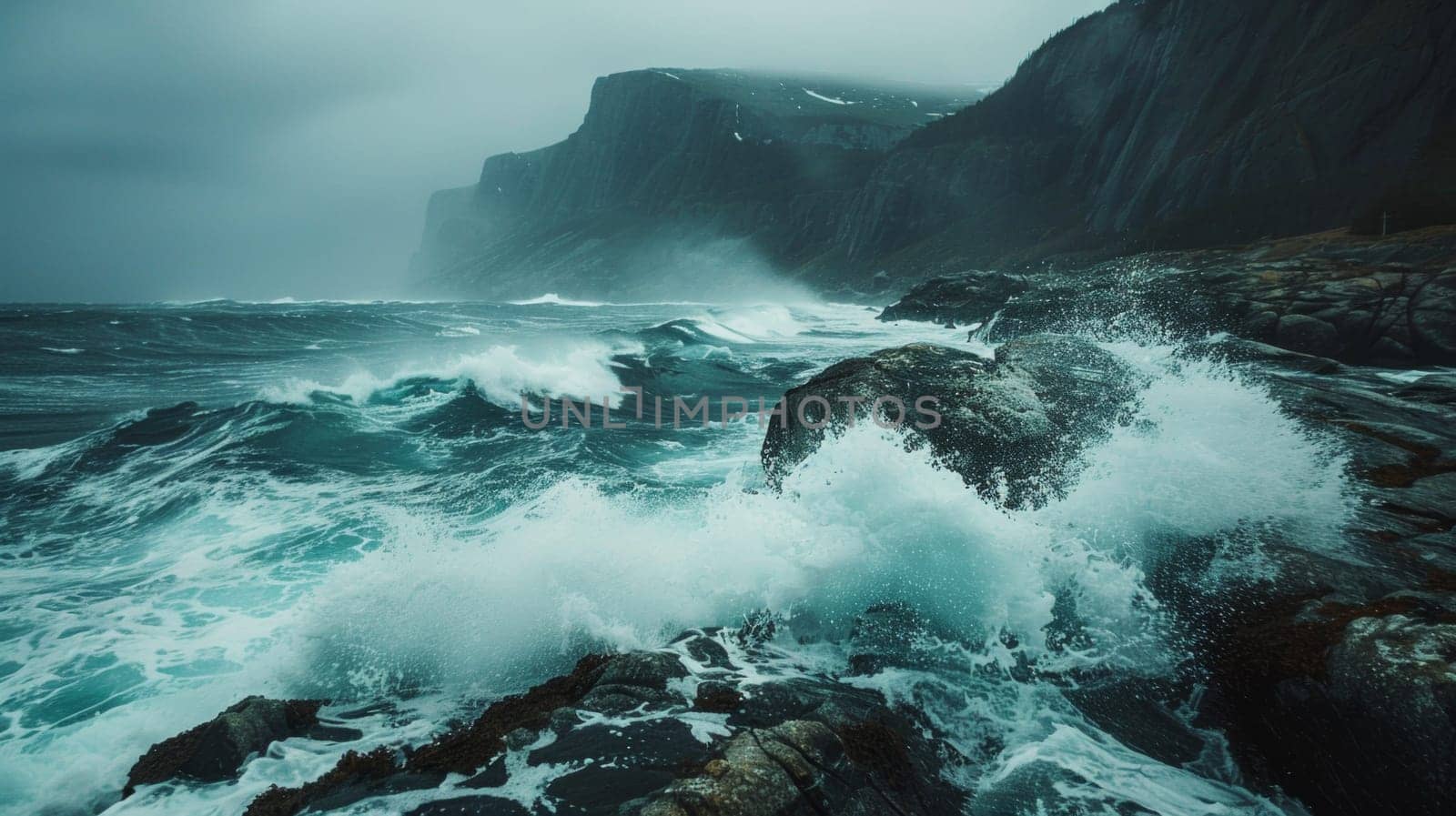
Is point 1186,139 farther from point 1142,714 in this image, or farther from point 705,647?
point 705,647

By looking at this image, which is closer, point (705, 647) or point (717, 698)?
point (717, 698)

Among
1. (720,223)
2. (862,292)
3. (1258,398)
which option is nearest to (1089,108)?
(862,292)

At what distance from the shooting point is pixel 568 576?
7.68 metres

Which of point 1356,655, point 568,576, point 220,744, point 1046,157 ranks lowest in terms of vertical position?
point 220,744

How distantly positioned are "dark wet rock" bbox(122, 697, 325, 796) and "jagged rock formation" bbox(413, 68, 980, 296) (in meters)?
116

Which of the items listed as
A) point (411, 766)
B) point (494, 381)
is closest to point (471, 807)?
point (411, 766)

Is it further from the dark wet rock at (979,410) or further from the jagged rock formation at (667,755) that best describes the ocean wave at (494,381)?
the jagged rock formation at (667,755)

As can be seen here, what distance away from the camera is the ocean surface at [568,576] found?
5301mm

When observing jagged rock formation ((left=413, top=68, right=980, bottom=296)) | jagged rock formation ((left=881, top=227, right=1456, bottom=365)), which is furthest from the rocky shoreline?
jagged rock formation ((left=413, top=68, right=980, bottom=296))

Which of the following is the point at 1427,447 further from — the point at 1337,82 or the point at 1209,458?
the point at 1337,82

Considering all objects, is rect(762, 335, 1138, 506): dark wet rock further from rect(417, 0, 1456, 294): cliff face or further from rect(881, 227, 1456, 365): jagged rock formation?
rect(417, 0, 1456, 294): cliff face

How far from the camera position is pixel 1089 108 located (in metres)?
83.5

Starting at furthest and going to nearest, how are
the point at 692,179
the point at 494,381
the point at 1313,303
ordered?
the point at 692,179, the point at 494,381, the point at 1313,303

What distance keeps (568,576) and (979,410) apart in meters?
6.56
